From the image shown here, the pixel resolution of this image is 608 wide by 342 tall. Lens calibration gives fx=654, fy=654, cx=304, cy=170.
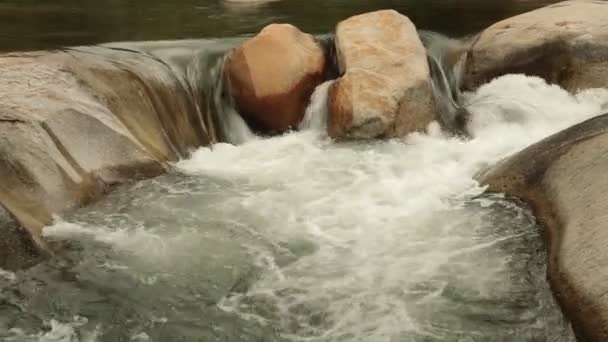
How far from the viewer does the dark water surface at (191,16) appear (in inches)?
456

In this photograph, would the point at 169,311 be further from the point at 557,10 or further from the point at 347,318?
the point at 557,10

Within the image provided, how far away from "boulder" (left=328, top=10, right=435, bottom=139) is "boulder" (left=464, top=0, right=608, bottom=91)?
1.45 m

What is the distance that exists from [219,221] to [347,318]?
2.09 m

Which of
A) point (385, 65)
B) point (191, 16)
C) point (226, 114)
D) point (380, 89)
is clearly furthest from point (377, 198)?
point (191, 16)

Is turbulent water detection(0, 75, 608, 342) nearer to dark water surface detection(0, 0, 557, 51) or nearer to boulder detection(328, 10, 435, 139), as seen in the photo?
boulder detection(328, 10, 435, 139)

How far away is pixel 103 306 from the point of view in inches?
185

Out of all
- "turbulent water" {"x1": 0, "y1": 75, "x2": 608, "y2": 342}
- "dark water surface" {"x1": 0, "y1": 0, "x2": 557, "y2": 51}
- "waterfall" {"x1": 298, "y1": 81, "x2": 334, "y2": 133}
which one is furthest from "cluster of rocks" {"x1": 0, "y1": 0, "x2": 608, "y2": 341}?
"dark water surface" {"x1": 0, "y1": 0, "x2": 557, "y2": 51}

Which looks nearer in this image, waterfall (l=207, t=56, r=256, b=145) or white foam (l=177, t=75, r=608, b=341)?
white foam (l=177, t=75, r=608, b=341)

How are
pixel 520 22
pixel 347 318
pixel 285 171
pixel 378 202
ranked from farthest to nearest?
pixel 520 22
pixel 285 171
pixel 378 202
pixel 347 318

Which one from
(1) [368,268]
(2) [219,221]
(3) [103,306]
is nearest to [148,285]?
(3) [103,306]

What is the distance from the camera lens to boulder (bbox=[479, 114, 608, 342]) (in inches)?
163

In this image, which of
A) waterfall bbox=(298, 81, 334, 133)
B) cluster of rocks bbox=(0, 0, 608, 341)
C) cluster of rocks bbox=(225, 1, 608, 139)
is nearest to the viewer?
cluster of rocks bbox=(0, 0, 608, 341)

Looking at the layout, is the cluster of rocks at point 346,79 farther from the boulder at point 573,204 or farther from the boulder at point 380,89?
the boulder at point 573,204

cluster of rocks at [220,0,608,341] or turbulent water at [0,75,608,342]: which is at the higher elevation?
cluster of rocks at [220,0,608,341]
